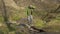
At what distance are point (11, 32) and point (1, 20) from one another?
3.10m

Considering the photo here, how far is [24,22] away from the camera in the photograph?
19781mm

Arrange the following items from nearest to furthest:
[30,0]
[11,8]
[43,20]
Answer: [43,20], [11,8], [30,0]

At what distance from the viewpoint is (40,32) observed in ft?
57.2

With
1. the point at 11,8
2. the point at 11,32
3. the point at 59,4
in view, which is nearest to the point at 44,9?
the point at 59,4

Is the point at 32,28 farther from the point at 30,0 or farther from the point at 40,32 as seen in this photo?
the point at 30,0

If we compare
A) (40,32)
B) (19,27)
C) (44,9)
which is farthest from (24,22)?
(44,9)

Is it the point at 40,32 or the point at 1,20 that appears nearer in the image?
the point at 40,32

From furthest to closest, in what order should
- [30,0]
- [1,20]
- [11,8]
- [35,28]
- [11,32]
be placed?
[30,0] → [11,8] → [1,20] → [35,28] → [11,32]

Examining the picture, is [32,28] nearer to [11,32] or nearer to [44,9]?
[11,32]

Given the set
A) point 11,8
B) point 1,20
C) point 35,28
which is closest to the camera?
point 35,28

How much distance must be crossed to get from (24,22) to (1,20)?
79.3 inches

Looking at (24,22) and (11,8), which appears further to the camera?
(11,8)

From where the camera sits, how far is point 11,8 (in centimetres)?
2259

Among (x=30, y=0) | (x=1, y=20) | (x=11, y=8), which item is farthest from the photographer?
(x=30, y=0)
